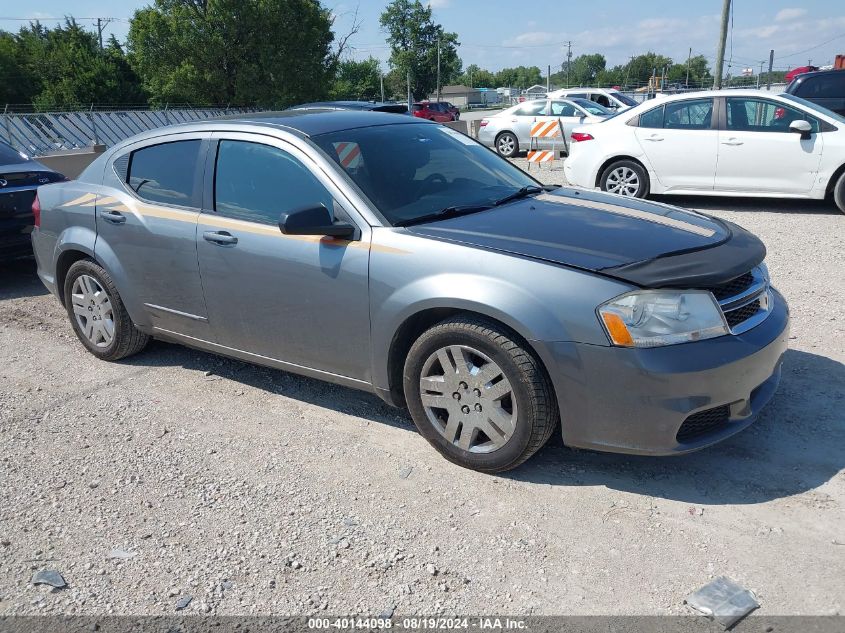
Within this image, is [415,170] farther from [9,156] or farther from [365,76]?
[365,76]

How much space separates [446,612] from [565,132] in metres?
16.5

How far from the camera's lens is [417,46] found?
298 feet

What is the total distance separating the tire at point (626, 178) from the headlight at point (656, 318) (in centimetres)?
738

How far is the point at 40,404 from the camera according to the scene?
4.69 metres

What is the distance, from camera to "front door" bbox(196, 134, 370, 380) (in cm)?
384

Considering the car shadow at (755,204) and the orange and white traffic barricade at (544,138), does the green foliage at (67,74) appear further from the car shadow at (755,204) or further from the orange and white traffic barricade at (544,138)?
the car shadow at (755,204)

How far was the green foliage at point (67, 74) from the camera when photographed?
5012cm

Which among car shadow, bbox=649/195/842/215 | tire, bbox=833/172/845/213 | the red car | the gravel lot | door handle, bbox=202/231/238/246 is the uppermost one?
door handle, bbox=202/231/238/246

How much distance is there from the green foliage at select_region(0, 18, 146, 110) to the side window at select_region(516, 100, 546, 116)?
36031 mm

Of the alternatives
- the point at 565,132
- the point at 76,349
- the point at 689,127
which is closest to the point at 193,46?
the point at 565,132

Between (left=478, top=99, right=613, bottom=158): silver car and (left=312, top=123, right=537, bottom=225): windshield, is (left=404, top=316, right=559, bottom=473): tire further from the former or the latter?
(left=478, top=99, right=613, bottom=158): silver car

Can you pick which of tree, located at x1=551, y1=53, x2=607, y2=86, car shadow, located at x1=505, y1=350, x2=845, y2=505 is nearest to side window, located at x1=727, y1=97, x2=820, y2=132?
car shadow, located at x1=505, y1=350, x2=845, y2=505

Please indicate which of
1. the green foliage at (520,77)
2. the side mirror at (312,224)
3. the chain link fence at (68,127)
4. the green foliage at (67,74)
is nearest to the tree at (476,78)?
the green foliage at (520,77)

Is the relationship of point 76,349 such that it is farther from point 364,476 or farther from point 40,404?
point 364,476
